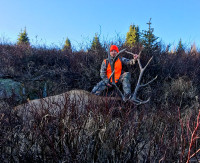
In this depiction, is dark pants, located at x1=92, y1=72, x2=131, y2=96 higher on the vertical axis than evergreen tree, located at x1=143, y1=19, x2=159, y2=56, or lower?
lower

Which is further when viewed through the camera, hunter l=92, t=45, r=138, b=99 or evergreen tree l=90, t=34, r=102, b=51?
evergreen tree l=90, t=34, r=102, b=51

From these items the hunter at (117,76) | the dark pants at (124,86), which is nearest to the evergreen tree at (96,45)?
the hunter at (117,76)

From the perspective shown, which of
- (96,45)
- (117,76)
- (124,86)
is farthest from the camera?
(96,45)

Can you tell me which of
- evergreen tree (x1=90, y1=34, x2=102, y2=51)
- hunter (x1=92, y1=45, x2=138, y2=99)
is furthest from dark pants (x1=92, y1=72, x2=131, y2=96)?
evergreen tree (x1=90, y1=34, x2=102, y2=51)

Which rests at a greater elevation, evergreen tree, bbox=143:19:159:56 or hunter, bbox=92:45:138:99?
evergreen tree, bbox=143:19:159:56

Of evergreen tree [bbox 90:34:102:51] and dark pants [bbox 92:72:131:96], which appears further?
evergreen tree [bbox 90:34:102:51]

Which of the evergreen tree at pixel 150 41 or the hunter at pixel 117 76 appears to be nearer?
the hunter at pixel 117 76

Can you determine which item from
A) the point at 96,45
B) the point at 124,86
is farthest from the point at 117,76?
the point at 96,45

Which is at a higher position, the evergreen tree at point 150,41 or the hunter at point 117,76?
the evergreen tree at point 150,41

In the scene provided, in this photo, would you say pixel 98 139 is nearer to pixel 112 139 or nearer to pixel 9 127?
→ pixel 112 139

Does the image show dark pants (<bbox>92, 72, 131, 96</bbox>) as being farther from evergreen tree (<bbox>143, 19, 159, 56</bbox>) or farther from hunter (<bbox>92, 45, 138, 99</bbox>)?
evergreen tree (<bbox>143, 19, 159, 56</bbox>)

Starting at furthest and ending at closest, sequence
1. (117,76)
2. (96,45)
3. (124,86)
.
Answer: (96,45), (117,76), (124,86)

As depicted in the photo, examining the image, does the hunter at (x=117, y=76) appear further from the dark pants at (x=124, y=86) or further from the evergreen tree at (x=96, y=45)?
the evergreen tree at (x=96, y=45)

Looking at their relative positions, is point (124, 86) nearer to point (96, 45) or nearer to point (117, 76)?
point (117, 76)
